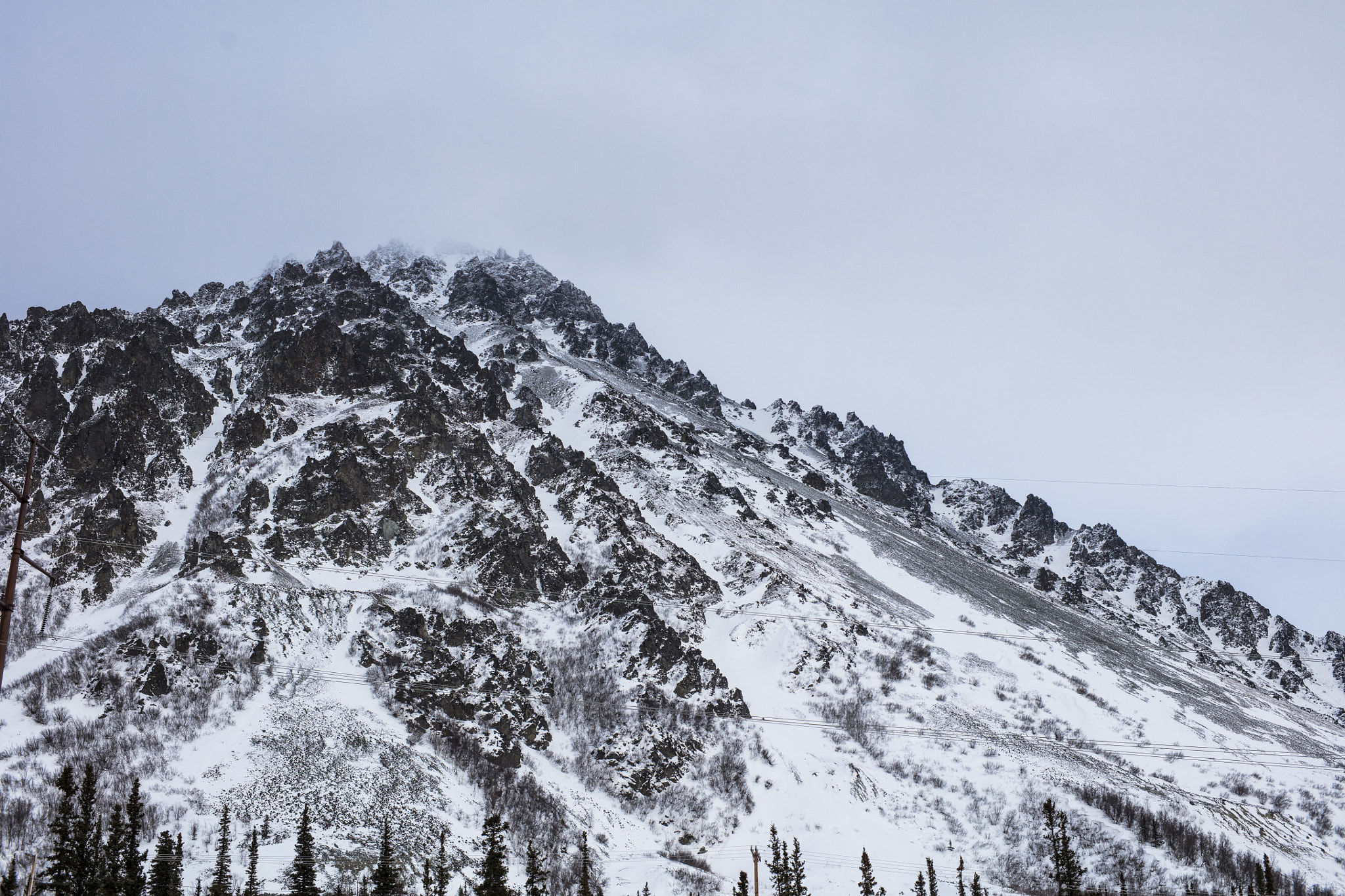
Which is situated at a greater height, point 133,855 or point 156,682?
point 156,682

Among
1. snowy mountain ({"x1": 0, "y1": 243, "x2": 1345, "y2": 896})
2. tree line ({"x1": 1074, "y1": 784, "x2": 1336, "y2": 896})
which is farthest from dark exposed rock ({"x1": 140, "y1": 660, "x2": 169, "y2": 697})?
tree line ({"x1": 1074, "y1": 784, "x2": 1336, "y2": 896})

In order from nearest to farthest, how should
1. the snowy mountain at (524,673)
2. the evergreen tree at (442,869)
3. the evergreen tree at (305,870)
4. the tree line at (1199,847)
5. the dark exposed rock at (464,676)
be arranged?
1. the evergreen tree at (305,870)
2. the evergreen tree at (442,869)
3. the snowy mountain at (524,673)
4. the tree line at (1199,847)
5. the dark exposed rock at (464,676)

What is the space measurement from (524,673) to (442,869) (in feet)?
158

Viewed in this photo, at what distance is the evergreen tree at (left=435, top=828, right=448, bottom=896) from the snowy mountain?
4.99 feet

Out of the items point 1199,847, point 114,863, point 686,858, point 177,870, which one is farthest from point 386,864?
point 1199,847

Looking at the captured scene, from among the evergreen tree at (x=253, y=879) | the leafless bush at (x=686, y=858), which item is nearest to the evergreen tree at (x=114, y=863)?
the evergreen tree at (x=253, y=879)

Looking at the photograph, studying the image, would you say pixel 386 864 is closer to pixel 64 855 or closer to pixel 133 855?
pixel 133 855

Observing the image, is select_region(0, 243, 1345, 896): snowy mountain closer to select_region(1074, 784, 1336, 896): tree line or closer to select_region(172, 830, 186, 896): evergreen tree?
select_region(1074, 784, 1336, 896): tree line

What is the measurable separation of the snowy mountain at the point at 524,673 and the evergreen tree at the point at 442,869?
1.52 metres

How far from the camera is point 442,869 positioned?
274 ft

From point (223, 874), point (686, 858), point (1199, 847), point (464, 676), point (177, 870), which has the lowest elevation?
point (223, 874)

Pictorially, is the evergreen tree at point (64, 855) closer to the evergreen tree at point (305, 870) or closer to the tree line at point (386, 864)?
the tree line at point (386, 864)

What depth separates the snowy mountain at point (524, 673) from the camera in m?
103

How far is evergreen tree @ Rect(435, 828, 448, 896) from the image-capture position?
76.1m
